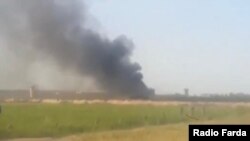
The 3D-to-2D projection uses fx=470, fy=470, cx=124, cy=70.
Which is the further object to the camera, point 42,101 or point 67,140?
point 42,101

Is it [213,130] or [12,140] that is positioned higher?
[213,130]

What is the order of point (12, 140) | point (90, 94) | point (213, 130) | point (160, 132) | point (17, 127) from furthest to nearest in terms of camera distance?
point (90, 94) < point (17, 127) < point (12, 140) < point (160, 132) < point (213, 130)

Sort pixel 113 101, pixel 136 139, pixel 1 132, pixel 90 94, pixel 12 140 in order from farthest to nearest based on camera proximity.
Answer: pixel 90 94 < pixel 113 101 < pixel 1 132 < pixel 12 140 < pixel 136 139

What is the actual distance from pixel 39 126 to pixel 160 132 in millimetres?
18871

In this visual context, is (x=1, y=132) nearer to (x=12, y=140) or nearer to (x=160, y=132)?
(x=12, y=140)

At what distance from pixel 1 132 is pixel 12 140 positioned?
263 inches

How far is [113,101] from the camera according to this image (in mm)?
87875

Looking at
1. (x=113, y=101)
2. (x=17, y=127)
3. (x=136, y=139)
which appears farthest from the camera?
(x=113, y=101)

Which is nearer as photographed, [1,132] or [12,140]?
[12,140]

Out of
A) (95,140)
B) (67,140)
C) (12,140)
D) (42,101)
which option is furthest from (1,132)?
(42,101)

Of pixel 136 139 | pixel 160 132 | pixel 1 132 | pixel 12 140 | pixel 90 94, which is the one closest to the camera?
pixel 136 139

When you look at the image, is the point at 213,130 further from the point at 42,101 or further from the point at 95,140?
the point at 42,101

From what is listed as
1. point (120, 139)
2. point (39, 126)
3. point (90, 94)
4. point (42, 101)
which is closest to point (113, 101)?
point (90, 94)

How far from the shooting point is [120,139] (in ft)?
85.7
